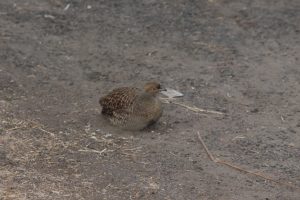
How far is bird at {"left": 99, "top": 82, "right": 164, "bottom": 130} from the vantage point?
811 cm

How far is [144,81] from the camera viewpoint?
9531mm

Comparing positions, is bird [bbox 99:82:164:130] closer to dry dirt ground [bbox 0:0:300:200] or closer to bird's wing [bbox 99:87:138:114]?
bird's wing [bbox 99:87:138:114]

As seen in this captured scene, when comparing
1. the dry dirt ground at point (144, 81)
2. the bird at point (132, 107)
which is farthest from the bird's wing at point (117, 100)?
the dry dirt ground at point (144, 81)

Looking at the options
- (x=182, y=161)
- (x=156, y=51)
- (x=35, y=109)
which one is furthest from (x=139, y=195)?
(x=156, y=51)

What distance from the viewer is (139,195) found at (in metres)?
6.69

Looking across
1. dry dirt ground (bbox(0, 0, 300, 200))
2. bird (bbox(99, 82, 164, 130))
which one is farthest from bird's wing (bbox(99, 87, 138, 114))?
dry dirt ground (bbox(0, 0, 300, 200))

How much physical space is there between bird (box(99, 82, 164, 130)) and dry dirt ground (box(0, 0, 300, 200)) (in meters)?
0.12

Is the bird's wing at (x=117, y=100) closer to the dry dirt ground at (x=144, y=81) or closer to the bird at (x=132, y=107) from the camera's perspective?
the bird at (x=132, y=107)

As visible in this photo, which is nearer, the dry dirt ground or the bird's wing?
the dry dirt ground

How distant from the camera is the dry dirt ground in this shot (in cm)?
699

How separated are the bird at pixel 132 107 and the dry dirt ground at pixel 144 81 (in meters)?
0.12

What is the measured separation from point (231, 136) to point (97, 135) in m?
1.50

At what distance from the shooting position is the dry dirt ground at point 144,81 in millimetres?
6992

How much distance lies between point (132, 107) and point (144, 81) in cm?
137
